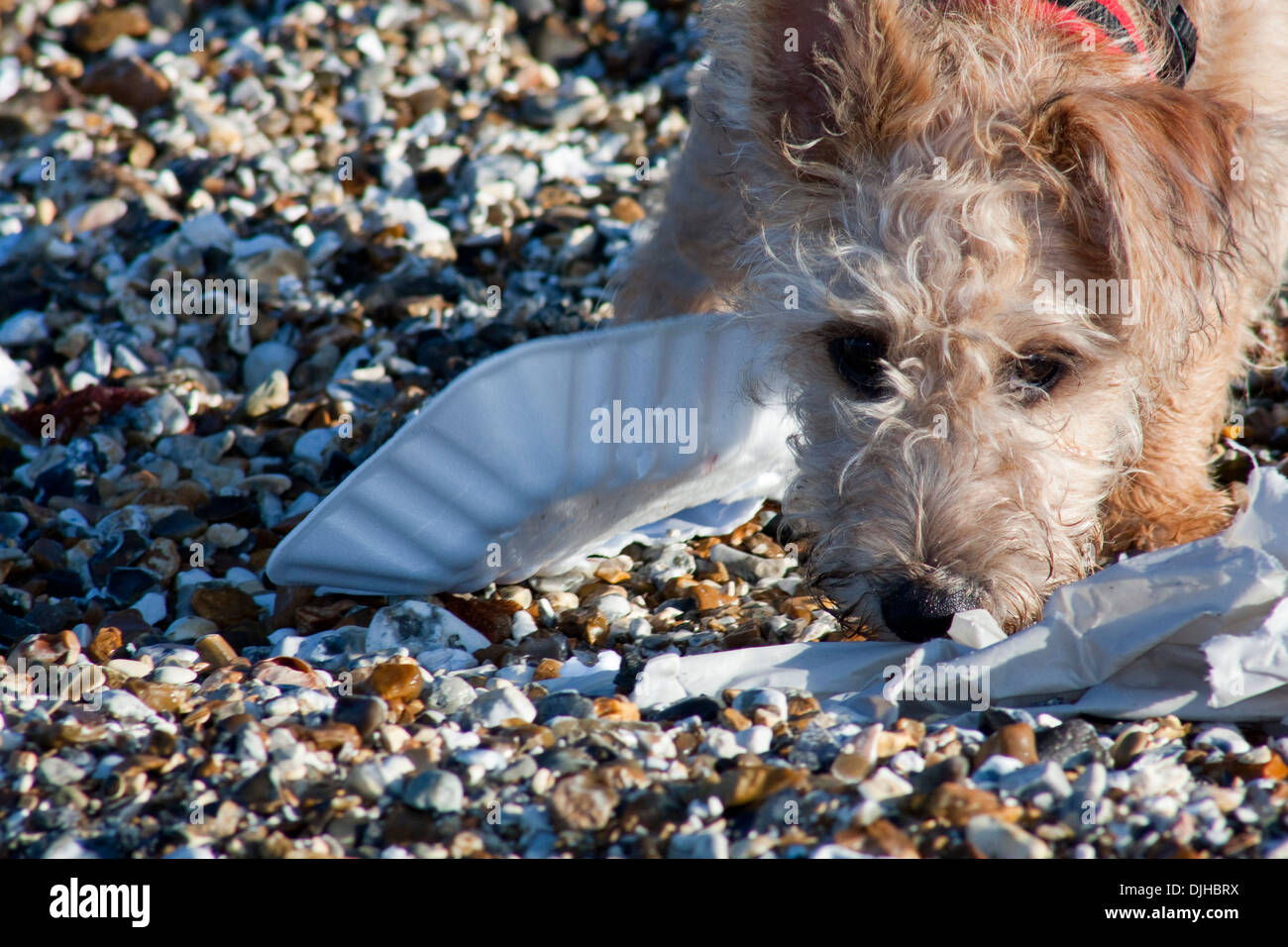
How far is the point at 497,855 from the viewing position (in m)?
2.24

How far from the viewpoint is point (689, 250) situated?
454 cm

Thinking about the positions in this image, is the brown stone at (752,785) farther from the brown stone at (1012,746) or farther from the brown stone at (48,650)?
the brown stone at (48,650)

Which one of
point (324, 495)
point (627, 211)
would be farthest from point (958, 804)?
point (627, 211)

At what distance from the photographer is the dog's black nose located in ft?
9.20

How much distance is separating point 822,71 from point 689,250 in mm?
1436

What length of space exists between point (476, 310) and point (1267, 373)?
9.90 feet

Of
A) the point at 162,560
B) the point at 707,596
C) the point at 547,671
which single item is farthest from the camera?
the point at 162,560

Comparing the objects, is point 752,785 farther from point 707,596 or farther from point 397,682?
point 707,596

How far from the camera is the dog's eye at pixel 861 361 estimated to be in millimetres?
3148

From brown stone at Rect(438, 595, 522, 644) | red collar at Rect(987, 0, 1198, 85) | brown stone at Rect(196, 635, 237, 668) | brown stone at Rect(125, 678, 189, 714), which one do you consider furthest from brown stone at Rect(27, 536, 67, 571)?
red collar at Rect(987, 0, 1198, 85)

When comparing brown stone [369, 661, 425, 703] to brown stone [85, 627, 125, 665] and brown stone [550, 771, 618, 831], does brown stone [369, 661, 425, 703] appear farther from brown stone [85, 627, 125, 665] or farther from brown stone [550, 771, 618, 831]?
brown stone [85, 627, 125, 665]

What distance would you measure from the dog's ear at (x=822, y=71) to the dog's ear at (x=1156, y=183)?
1.20 feet

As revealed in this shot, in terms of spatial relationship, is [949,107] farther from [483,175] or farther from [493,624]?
[483,175]
